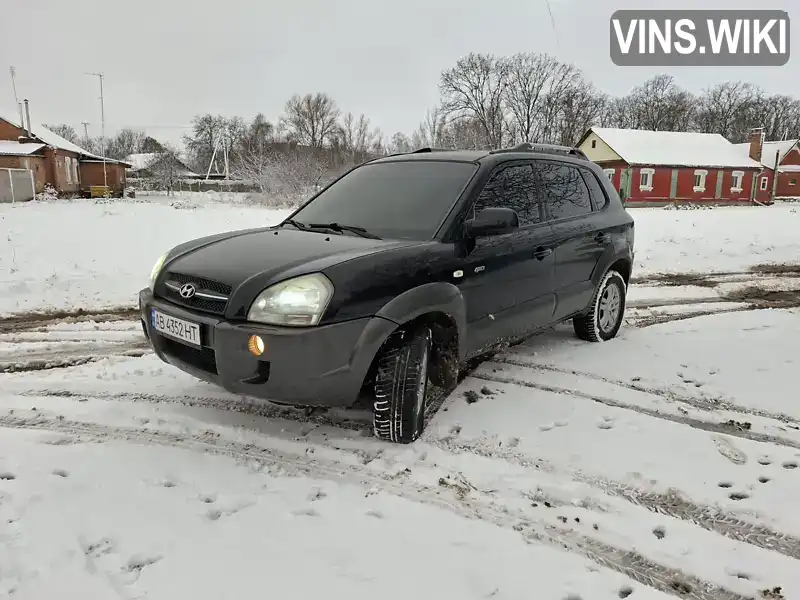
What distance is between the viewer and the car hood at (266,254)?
303cm

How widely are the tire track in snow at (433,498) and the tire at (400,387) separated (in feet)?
1.10

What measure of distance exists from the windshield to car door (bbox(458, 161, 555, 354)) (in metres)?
0.23

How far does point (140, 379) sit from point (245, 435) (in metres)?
1.38

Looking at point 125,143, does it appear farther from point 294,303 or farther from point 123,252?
point 294,303

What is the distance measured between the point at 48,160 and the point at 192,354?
148 feet

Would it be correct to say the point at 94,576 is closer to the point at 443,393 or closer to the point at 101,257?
the point at 443,393

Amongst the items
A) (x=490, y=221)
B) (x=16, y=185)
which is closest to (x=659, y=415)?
(x=490, y=221)

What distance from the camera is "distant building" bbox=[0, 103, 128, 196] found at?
37656 millimetres

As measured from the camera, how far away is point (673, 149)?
44.7 meters

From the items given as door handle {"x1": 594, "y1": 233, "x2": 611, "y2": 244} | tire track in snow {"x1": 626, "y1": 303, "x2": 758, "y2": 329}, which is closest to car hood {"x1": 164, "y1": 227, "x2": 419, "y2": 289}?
door handle {"x1": 594, "y1": 233, "x2": 611, "y2": 244}

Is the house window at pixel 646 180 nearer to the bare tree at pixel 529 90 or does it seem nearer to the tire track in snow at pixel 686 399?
the bare tree at pixel 529 90

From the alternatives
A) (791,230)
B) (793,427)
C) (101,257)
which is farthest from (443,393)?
(791,230)

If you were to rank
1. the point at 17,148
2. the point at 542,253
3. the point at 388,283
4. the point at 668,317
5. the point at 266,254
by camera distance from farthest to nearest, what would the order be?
1. the point at 17,148
2. the point at 668,317
3. the point at 542,253
4. the point at 266,254
5. the point at 388,283

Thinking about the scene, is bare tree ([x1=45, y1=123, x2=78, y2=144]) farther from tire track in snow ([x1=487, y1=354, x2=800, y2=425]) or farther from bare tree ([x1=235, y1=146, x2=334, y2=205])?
tire track in snow ([x1=487, y1=354, x2=800, y2=425])
